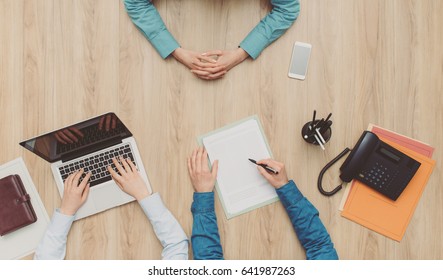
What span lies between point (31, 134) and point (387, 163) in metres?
1.17

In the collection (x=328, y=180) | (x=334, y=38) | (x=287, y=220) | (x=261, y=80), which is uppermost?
(x=334, y=38)

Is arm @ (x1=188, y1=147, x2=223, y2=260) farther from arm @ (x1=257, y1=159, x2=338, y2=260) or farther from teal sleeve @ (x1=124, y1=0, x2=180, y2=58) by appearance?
teal sleeve @ (x1=124, y1=0, x2=180, y2=58)

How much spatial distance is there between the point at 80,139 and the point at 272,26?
70 centimetres

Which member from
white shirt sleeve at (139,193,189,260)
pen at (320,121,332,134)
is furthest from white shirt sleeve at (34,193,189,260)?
pen at (320,121,332,134)

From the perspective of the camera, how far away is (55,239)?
138 cm

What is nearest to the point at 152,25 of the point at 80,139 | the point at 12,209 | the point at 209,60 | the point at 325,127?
the point at 209,60

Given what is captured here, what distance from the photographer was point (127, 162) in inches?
55.5

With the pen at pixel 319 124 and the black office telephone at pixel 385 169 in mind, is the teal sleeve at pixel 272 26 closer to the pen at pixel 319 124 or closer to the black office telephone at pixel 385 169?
the pen at pixel 319 124

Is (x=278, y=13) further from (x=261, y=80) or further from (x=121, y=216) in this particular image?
(x=121, y=216)

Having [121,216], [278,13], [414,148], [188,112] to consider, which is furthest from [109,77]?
[414,148]

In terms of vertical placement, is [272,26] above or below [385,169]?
above

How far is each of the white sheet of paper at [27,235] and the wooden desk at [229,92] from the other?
3 cm

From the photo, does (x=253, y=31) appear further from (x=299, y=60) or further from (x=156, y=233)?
(x=156, y=233)

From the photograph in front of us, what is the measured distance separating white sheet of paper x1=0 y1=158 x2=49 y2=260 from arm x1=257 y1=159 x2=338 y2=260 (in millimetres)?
736
